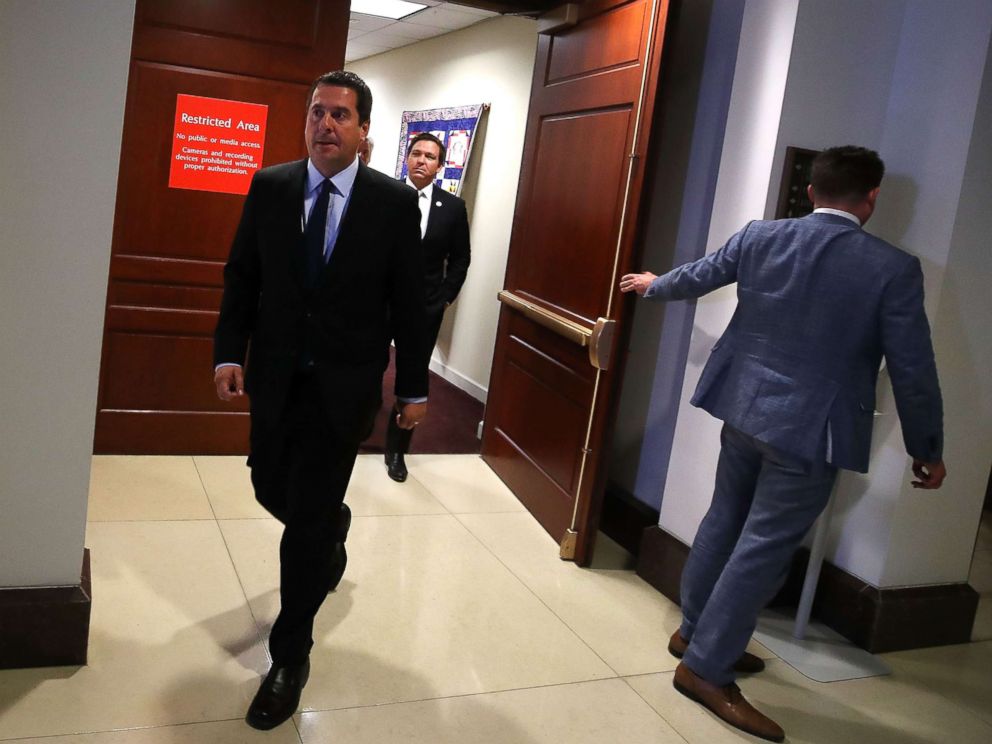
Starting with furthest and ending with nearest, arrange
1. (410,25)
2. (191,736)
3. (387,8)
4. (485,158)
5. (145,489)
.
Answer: (410,25) → (387,8) → (485,158) → (145,489) → (191,736)

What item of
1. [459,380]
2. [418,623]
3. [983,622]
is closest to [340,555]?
[418,623]

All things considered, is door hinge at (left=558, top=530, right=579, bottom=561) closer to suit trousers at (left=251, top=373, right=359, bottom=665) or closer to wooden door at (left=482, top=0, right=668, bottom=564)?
wooden door at (left=482, top=0, right=668, bottom=564)

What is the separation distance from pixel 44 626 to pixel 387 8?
5615mm

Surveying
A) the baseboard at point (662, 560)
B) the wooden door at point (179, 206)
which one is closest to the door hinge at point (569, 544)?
the baseboard at point (662, 560)

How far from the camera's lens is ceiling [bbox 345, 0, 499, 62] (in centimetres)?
657

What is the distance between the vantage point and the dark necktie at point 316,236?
2.25 metres

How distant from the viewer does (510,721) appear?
247cm

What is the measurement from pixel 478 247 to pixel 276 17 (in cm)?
274

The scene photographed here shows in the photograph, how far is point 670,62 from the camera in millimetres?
3346

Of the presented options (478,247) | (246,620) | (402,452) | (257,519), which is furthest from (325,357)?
(478,247)

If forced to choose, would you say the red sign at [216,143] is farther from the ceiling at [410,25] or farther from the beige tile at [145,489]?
the ceiling at [410,25]

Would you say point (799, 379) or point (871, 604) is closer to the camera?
point (799, 379)

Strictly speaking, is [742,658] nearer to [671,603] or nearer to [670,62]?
[671,603]

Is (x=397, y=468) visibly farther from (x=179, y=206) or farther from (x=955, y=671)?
(x=955, y=671)
